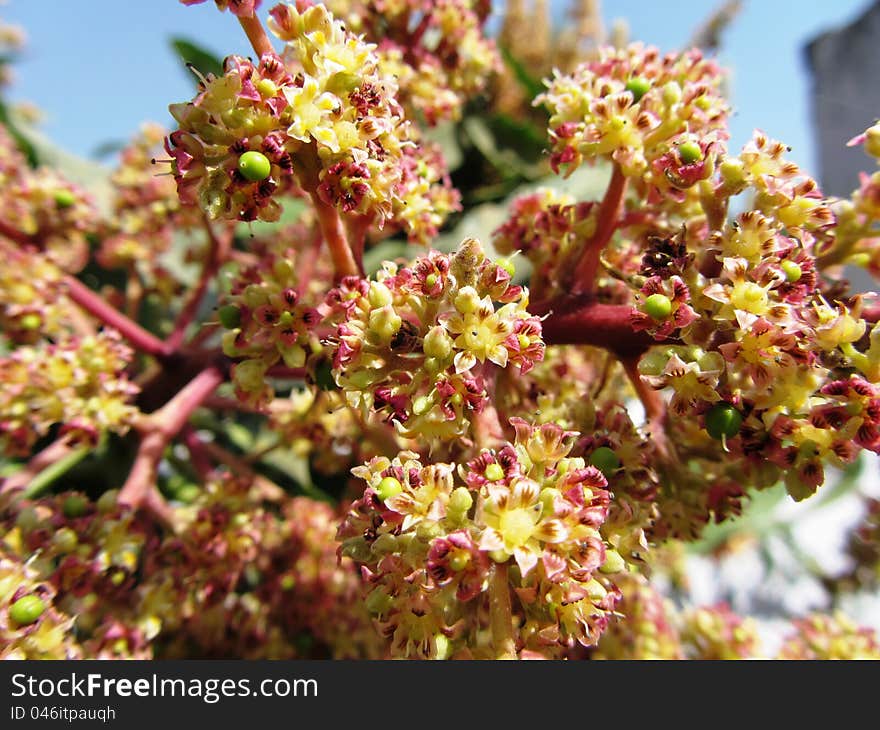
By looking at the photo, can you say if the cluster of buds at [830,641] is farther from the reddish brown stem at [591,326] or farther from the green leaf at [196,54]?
the green leaf at [196,54]

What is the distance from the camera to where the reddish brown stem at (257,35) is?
0.89 meters

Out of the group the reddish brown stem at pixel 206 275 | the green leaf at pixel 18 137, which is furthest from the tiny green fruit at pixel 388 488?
the green leaf at pixel 18 137

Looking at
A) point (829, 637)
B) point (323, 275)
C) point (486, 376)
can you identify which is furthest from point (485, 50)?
point (829, 637)

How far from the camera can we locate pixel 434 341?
88 centimetres

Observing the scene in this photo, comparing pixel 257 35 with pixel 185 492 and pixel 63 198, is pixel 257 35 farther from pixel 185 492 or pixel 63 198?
pixel 185 492

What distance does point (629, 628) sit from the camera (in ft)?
5.30

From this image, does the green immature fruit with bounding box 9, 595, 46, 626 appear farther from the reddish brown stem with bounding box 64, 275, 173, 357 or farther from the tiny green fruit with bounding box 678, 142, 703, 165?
the tiny green fruit with bounding box 678, 142, 703, 165

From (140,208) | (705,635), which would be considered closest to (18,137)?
(140,208)

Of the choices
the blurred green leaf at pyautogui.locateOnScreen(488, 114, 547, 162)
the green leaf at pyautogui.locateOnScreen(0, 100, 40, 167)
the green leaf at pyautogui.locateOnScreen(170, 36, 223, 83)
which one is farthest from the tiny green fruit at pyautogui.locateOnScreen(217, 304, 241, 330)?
the blurred green leaf at pyautogui.locateOnScreen(488, 114, 547, 162)

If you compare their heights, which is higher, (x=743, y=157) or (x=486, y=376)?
(x=743, y=157)

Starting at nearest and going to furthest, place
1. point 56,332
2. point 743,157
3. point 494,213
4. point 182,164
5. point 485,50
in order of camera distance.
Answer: point 182,164, point 743,157, point 56,332, point 485,50, point 494,213

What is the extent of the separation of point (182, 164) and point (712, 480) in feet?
2.88

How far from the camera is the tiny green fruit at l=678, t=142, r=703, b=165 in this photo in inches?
37.8

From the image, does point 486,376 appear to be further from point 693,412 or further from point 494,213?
point 494,213
